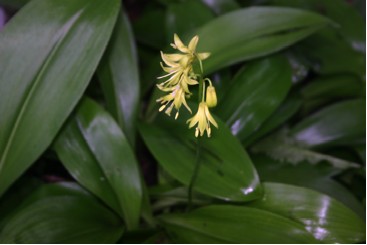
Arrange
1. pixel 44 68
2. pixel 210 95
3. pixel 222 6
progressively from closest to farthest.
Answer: pixel 210 95 < pixel 44 68 < pixel 222 6

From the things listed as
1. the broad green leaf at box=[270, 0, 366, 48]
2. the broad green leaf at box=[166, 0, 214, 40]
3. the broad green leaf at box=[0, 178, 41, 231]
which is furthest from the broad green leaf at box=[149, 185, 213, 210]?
the broad green leaf at box=[270, 0, 366, 48]

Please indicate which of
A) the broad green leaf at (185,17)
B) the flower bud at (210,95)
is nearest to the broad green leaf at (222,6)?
the broad green leaf at (185,17)

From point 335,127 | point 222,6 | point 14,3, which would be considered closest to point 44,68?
point 14,3

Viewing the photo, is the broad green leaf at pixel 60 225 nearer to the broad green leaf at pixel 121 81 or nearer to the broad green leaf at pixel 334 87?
the broad green leaf at pixel 121 81

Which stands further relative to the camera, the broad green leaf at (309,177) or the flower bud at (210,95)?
the broad green leaf at (309,177)

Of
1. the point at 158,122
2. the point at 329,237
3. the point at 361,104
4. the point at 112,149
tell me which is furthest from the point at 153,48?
the point at 329,237

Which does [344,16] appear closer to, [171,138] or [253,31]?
[253,31]
